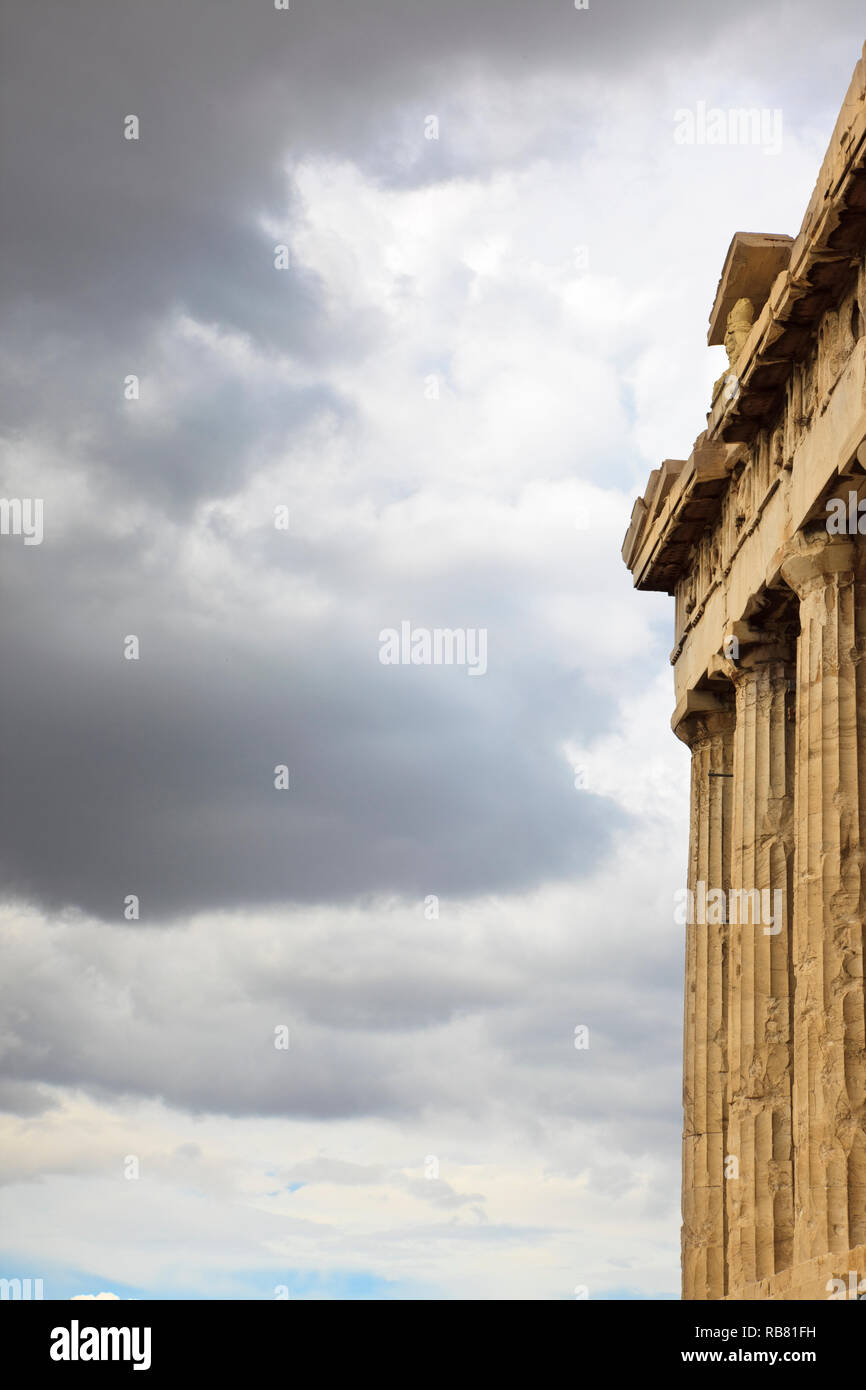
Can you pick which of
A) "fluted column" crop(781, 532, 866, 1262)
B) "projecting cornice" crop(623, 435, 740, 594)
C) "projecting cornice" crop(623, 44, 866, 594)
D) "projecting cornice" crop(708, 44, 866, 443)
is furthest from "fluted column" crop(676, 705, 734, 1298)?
"projecting cornice" crop(708, 44, 866, 443)

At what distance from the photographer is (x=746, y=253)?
2805 cm

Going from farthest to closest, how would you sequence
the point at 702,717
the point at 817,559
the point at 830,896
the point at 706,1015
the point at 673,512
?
the point at 702,717 → the point at 673,512 → the point at 706,1015 → the point at 817,559 → the point at 830,896

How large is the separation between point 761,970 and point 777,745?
3.53 m

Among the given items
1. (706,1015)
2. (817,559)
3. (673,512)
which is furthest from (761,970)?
(673,512)

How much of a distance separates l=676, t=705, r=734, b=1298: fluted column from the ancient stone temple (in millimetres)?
35

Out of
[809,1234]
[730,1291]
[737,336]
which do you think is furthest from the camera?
[737,336]

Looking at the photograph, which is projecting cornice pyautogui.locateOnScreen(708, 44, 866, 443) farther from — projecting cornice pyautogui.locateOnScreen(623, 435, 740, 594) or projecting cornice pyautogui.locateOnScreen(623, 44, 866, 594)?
projecting cornice pyautogui.locateOnScreen(623, 435, 740, 594)

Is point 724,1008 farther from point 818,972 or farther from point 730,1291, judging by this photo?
point 818,972

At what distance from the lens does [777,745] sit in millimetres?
28109

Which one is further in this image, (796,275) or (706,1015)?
(706,1015)

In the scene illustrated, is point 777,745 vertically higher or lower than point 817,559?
lower

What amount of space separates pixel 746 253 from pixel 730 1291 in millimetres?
15909

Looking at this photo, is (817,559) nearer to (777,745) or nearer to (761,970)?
(777,745)
